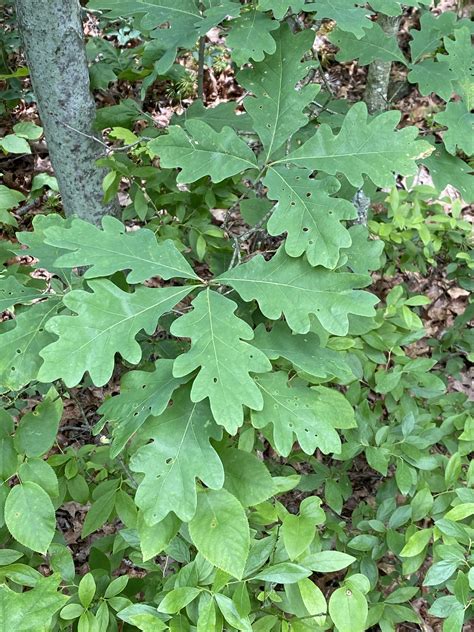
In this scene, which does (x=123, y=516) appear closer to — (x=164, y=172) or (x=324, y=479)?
(x=324, y=479)

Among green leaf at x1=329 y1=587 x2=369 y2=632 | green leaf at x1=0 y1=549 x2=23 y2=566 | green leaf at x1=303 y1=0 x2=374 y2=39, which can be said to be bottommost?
green leaf at x1=329 y1=587 x2=369 y2=632

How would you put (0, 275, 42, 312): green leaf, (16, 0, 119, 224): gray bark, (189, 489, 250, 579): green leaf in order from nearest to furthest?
(189, 489, 250, 579): green leaf < (0, 275, 42, 312): green leaf < (16, 0, 119, 224): gray bark

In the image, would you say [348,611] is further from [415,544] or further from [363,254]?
[363,254]

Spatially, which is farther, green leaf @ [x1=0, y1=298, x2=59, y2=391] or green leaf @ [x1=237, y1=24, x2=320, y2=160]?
green leaf @ [x1=237, y1=24, x2=320, y2=160]

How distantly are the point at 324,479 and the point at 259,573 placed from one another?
3.20ft

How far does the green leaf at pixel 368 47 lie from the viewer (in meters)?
2.19

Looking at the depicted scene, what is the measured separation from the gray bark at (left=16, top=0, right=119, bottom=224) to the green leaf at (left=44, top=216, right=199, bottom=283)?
1049mm

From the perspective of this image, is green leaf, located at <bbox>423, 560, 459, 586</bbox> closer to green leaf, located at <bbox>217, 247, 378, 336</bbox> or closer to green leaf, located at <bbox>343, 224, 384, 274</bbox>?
green leaf, located at <bbox>217, 247, 378, 336</bbox>

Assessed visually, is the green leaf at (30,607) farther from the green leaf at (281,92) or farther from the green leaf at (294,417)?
the green leaf at (281,92)

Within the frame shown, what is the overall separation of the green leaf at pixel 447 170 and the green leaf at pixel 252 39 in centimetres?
70

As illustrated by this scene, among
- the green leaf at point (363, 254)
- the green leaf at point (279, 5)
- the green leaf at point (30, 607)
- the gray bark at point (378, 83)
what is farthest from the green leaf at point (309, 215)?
the gray bark at point (378, 83)

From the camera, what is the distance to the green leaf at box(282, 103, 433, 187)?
163cm

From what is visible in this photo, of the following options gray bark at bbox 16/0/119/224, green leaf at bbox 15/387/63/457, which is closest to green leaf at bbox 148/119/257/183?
green leaf at bbox 15/387/63/457

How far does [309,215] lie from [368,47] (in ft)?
3.21
